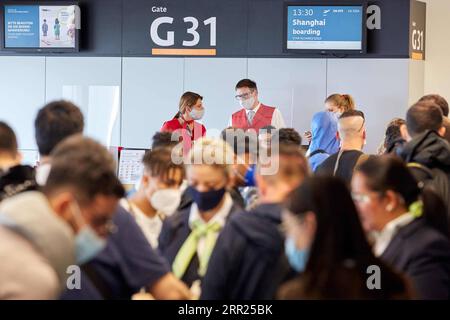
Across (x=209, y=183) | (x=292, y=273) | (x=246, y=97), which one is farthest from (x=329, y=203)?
(x=246, y=97)

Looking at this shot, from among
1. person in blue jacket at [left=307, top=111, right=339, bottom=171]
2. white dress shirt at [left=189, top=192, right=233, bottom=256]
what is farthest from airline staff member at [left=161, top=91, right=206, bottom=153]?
white dress shirt at [left=189, top=192, right=233, bottom=256]

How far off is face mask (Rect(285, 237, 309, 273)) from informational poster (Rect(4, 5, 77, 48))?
792cm

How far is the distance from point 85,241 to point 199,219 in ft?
4.33

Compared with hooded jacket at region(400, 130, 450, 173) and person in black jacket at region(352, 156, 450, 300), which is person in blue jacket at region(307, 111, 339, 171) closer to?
hooded jacket at region(400, 130, 450, 173)

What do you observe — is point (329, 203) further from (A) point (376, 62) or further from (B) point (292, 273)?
(A) point (376, 62)

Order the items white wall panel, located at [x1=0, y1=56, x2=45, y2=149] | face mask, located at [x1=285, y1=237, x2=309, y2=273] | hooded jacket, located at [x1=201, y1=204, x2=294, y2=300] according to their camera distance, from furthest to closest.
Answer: white wall panel, located at [x1=0, y1=56, x2=45, y2=149], hooded jacket, located at [x1=201, y1=204, x2=294, y2=300], face mask, located at [x1=285, y1=237, x2=309, y2=273]

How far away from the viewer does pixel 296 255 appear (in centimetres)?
264

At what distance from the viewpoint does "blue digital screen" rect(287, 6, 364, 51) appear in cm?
949

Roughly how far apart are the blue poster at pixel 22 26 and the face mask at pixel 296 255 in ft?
27.0

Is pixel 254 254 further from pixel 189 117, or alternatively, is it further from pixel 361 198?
pixel 189 117

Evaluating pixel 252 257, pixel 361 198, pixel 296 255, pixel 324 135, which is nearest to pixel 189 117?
pixel 324 135
